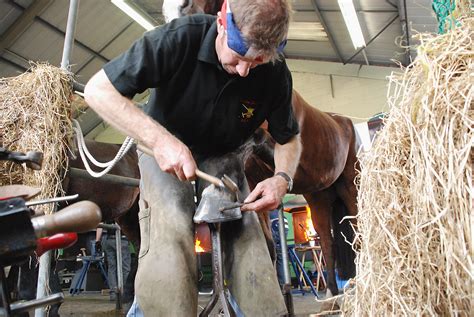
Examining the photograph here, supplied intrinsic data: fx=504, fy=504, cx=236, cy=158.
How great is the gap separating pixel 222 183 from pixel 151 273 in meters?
0.34

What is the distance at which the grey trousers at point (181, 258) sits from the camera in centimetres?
146

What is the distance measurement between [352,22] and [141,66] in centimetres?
935

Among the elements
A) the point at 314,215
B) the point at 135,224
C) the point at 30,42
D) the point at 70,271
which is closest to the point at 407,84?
the point at 314,215

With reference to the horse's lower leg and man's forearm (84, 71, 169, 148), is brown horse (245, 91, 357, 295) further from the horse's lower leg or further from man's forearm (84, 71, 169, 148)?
man's forearm (84, 71, 169, 148)

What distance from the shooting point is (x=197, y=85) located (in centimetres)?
166

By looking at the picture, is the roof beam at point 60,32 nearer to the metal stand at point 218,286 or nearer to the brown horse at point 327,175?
the brown horse at point 327,175

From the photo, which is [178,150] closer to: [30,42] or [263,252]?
[263,252]

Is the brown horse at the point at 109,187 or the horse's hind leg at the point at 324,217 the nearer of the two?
the brown horse at the point at 109,187

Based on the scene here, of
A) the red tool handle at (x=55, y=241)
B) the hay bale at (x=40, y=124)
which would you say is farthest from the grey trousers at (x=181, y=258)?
the hay bale at (x=40, y=124)

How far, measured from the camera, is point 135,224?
4.71m

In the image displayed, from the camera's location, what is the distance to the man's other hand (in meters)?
1.63

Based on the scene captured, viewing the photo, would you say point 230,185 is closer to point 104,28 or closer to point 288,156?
point 288,156

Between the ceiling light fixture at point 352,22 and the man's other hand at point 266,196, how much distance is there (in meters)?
7.98

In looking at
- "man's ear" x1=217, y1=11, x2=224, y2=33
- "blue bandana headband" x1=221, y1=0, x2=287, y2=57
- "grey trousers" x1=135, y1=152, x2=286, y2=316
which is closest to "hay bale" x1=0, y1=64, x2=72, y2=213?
"grey trousers" x1=135, y1=152, x2=286, y2=316
